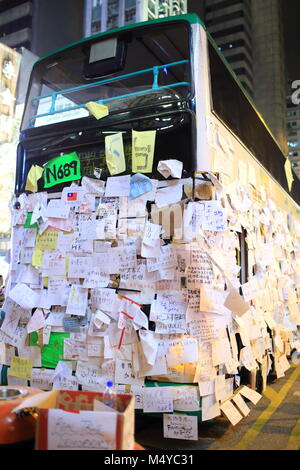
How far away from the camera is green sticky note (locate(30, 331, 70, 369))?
4.45 metres

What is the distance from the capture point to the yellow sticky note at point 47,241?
474cm

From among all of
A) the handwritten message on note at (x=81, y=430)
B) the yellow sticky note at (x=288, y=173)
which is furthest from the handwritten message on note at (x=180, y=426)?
the yellow sticky note at (x=288, y=173)

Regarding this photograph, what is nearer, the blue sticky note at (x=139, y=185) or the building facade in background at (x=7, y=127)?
the blue sticky note at (x=139, y=185)

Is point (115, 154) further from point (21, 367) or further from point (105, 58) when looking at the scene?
point (21, 367)

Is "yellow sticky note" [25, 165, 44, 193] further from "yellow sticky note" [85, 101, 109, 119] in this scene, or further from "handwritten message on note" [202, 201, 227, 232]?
"handwritten message on note" [202, 201, 227, 232]

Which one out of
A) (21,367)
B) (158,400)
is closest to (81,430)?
(158,400)

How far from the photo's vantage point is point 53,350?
177 inches

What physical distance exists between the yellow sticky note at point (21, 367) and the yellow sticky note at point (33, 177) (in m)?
1.95

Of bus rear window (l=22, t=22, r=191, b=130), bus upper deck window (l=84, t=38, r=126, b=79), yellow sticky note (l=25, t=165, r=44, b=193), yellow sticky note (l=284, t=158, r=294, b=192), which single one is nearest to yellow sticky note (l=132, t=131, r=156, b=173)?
bus rear window (l=22, t=22, r=191, b=130)

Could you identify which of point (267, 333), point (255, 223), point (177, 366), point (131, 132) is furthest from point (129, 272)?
point (267, 333)

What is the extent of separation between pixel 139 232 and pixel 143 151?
85 cm

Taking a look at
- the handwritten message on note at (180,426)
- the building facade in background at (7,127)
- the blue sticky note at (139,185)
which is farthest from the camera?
the building facade in background at (7,127)

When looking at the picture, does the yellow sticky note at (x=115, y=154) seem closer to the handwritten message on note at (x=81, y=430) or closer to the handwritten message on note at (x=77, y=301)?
the handwritten message on note at (x=77, y=301)

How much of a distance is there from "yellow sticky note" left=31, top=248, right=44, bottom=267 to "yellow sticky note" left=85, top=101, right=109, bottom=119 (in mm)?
1653
